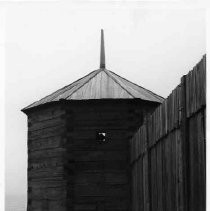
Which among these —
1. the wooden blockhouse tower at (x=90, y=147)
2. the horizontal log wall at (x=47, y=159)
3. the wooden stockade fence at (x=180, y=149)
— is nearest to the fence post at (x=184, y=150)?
the wooden stockade fence at (x=180, y=149)

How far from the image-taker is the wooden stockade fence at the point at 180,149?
5598mm

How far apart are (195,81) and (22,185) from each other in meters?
15.3

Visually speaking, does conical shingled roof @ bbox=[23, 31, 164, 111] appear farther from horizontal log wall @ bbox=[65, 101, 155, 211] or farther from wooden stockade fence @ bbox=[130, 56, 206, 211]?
wooden stockade fence @ bbox=[130, 56, 206, 211]

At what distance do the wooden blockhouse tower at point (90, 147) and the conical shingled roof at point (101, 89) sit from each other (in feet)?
0.12

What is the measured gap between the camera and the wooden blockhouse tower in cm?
1661

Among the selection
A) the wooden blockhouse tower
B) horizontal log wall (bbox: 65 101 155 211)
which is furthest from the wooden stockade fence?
the wooden blockhouse tower

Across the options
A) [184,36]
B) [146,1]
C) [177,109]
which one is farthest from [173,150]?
[184,36]

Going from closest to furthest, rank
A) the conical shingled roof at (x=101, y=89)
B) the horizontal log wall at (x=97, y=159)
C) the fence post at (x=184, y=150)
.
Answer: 1. the fence post at (x=184, y=150)
2. the horizontal log wall at (x=97, y=159)
3. the conical shingled roof at (x=101, y=89)

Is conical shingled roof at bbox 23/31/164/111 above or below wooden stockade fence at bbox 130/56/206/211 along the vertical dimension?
above

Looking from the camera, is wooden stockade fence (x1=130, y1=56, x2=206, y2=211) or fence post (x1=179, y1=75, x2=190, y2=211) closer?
wooden stockade fence (x1=130, y1=56, x2=206, y2=211)

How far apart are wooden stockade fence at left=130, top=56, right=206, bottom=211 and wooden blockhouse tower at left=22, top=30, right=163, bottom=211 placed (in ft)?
21.4

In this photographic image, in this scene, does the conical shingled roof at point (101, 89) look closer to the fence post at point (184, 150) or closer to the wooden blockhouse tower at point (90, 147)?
the wooden blockhouse tower at point (90, 147)

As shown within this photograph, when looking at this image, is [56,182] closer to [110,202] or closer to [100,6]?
[110,202]

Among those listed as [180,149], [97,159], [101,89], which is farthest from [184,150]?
[101,89]
